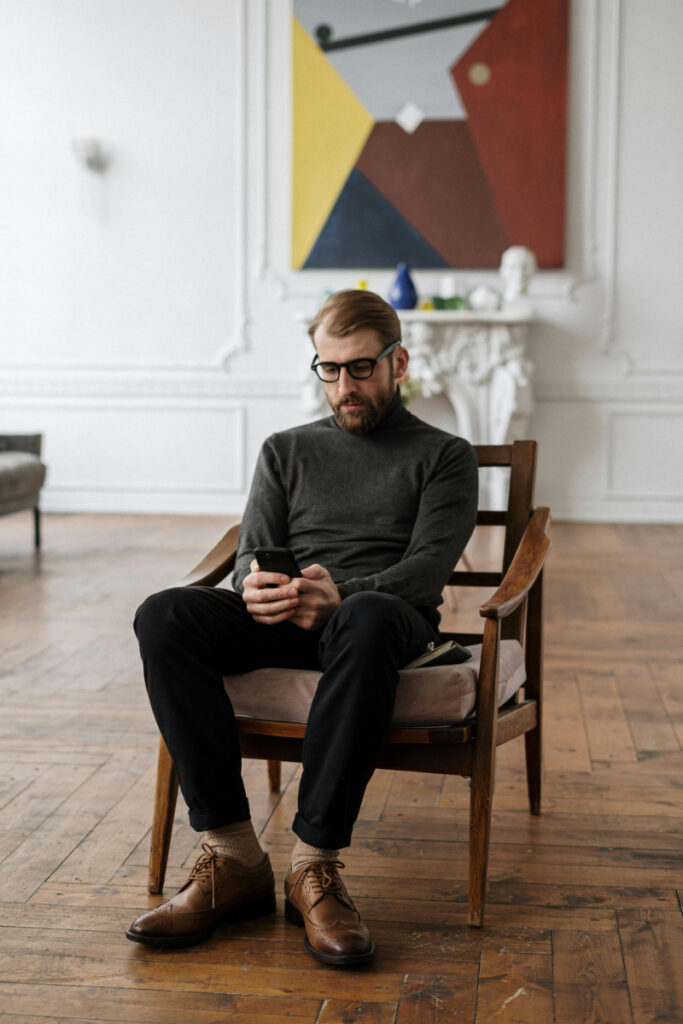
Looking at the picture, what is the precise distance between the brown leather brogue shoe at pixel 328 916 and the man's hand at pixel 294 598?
1.36 ft

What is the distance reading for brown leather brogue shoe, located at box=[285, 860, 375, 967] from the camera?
181 cm

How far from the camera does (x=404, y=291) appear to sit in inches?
274

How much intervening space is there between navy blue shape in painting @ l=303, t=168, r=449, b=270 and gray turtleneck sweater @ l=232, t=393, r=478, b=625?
5.12 m

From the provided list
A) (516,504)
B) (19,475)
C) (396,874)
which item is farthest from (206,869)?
(19,475)

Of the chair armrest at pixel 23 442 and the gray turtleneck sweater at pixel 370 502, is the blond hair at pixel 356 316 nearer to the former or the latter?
the gray turtleneck sweater at pixel 370 502

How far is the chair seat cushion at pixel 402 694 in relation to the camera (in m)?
1.94

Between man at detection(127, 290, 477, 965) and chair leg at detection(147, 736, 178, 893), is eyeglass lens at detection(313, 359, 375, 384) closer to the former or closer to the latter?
man at detection(127, 290, 477, 965)

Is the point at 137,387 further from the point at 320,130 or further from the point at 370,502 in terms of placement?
the point at 370,502

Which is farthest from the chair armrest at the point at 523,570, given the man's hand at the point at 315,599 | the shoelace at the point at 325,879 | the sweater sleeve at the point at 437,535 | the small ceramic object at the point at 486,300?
the small ceramic object at the point at 486,300

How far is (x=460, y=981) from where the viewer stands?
1765mm

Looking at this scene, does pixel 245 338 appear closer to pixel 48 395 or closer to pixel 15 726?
pixel 48 395

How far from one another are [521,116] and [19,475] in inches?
148

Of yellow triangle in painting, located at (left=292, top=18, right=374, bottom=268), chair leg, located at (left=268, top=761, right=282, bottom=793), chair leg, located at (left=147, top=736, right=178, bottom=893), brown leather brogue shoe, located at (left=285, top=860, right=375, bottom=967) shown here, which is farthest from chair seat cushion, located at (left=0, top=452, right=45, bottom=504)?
brown leather brogue shoe, located at (left=285, top=860, right=375, bottom=967)

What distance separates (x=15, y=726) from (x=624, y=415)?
5.13 metres
